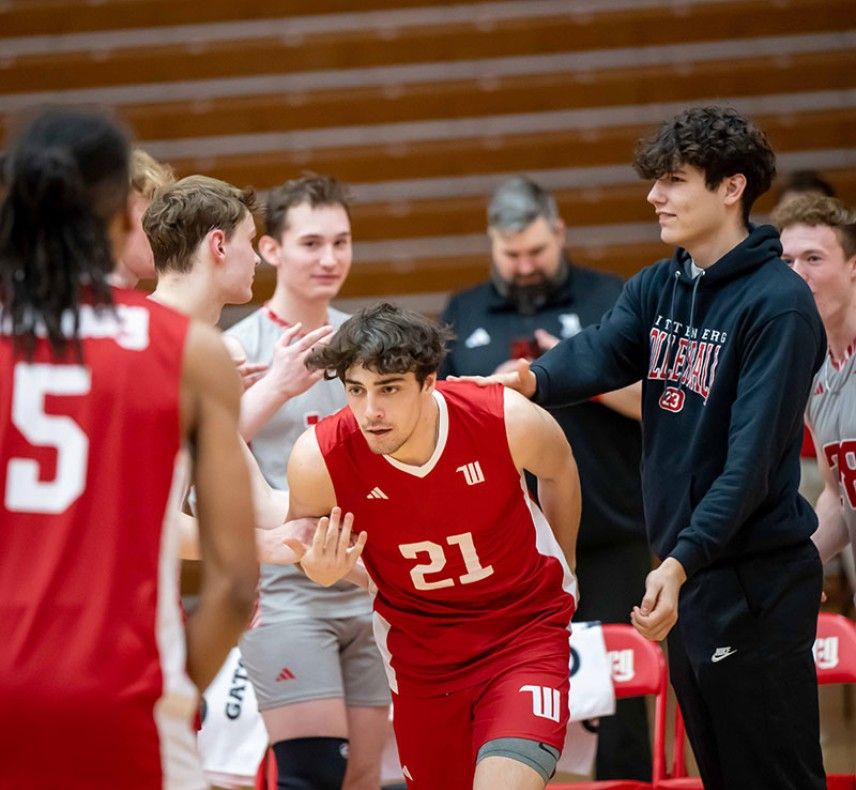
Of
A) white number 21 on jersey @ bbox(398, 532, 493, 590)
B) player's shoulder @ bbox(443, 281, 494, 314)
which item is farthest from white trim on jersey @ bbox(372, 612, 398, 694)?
player's shoulder @ bbox(443, 281, 494, 314)

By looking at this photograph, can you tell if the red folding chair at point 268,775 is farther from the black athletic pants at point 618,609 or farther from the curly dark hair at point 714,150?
the curly dark hair at point 714,150

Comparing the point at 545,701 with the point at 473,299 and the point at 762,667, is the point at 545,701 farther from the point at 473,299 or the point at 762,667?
the point at 473,299

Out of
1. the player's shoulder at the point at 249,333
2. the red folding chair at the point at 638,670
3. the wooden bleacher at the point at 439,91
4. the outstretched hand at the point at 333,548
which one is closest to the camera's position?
the outstretched hand at the point at 333,548

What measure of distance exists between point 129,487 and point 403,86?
7.03 metres

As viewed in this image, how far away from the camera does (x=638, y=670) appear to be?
4.86 meters

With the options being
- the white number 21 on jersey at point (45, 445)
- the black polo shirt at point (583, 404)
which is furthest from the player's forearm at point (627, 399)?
the white number 21 on jersey at point (45, 445)

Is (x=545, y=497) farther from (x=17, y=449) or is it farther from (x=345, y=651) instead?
(x=17, y=449)

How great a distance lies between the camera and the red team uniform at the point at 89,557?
2221mm

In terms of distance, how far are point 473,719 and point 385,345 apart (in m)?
1.09

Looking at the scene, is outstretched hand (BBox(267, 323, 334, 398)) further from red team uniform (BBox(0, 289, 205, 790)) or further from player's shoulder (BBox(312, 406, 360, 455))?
red team uniform (BBox(0, 289, 205, 790))

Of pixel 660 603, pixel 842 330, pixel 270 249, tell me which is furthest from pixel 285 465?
pixel 842 330

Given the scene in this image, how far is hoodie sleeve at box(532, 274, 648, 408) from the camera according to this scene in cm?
426

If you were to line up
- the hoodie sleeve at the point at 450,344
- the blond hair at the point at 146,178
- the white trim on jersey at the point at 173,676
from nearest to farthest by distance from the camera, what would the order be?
the white trim on jersey at the point at 173,676
the blond hair at the point at 146,178
the hoodie sleeve at the point at 450,344

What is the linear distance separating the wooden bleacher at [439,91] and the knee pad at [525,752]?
17.1 feet
